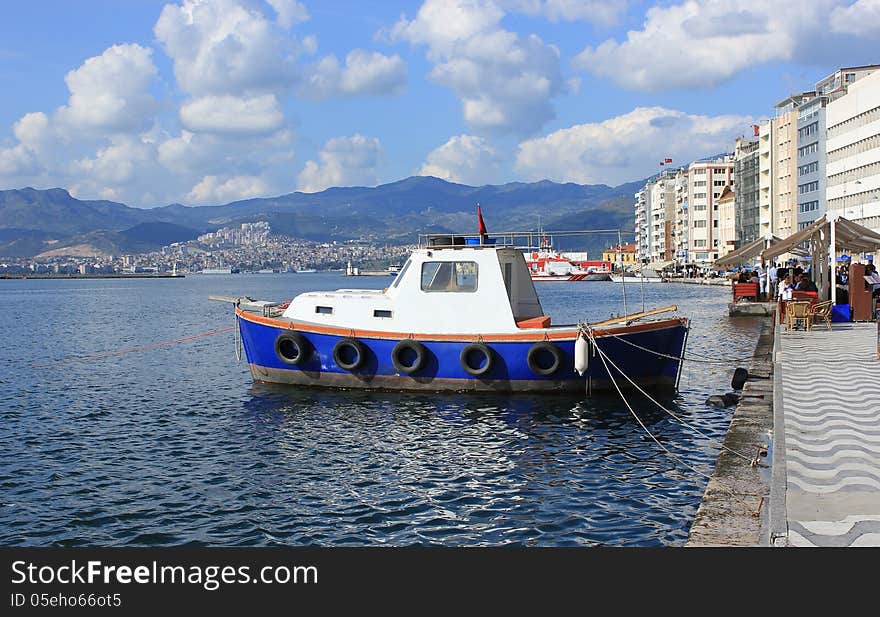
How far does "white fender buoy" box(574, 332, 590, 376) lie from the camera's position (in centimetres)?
2083

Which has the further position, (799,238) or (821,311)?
(799,238)

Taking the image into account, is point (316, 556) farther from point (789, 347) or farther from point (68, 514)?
point (789, 347)

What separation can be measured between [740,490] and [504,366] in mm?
10904

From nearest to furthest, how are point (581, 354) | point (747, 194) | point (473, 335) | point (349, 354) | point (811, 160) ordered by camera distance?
point (581, 354), point (473, 335), point (349, 354), point (811, 160), point (747, 194)

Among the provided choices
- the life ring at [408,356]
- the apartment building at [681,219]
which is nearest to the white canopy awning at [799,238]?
the life ring at [408,356]

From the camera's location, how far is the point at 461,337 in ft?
71.4

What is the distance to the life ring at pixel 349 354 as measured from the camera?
74.2 ft

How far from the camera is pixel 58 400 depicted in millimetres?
24562

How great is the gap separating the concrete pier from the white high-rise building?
77744mm

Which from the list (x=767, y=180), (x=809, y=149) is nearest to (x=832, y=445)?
(x=809, y=149)

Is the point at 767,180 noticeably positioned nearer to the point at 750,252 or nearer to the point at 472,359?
the point at 750,252

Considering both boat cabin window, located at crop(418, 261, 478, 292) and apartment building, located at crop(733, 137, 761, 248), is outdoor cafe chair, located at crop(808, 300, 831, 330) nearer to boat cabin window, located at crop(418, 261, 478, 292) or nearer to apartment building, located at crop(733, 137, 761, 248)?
boat cabin window, located at crop(418, 261, 478, 292)

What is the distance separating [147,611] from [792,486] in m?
6.90

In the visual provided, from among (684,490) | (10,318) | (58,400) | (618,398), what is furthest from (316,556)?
(10,318)
